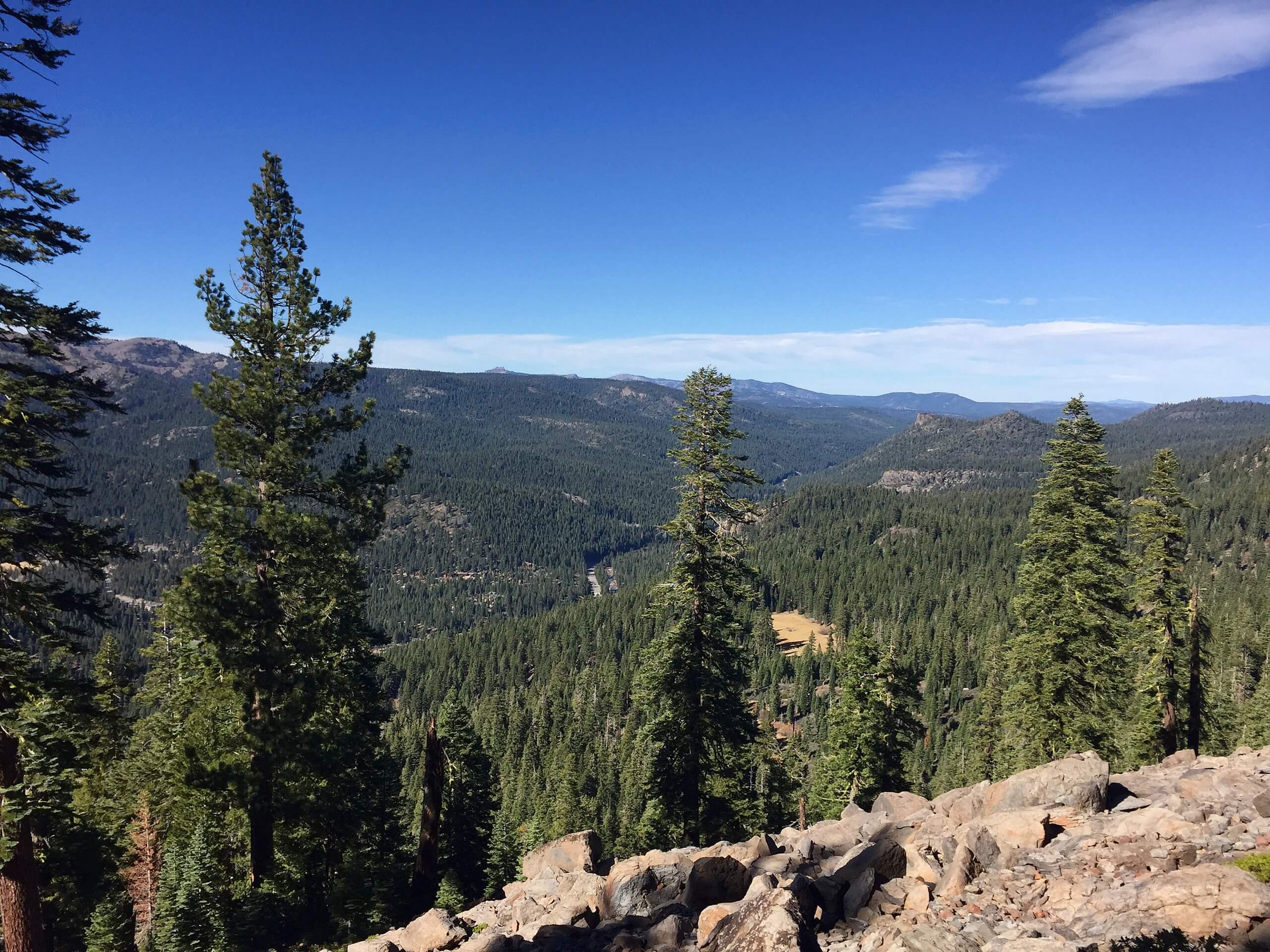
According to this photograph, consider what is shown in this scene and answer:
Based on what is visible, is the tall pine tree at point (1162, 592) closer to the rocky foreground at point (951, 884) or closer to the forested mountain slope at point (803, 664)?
the forested mountain slope at point (803, 664)

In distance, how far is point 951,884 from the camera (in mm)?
9602

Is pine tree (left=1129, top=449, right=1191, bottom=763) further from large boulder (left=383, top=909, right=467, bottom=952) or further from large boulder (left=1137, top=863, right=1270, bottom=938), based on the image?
large boulder (left=383, top=909, right=467, bottom=952)

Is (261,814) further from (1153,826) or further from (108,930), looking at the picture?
(1153,826)

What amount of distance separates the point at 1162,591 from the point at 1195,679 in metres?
7.25

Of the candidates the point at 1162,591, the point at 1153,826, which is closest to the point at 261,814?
the point at 1153,826

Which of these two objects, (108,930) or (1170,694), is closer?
(108,930)

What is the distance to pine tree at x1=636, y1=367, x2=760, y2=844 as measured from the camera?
2014 centimetres

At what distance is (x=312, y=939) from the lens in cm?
1557

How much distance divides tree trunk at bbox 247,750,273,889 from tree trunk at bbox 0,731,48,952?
3.88 m

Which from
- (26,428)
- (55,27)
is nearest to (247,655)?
(26,428)

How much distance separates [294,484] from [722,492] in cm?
1173

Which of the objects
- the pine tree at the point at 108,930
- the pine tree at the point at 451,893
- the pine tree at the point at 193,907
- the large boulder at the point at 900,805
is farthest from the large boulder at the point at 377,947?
the large boulder at the point at 900,805

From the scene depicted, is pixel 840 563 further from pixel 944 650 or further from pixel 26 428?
pixel 26 428

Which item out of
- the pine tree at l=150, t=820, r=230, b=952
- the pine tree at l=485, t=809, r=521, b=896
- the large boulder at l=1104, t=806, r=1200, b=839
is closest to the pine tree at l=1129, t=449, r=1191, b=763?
the large boulder at l=1104, t=806, r=1200, b=839
